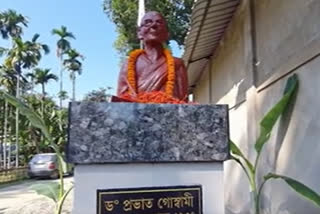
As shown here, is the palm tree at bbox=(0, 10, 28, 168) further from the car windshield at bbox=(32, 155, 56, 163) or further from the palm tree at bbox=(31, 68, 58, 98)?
the car windshield at bbox=(32, 155, 56, 163)

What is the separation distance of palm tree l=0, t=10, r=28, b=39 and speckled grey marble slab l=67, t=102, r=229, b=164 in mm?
33220

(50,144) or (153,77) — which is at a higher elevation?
(153,77)

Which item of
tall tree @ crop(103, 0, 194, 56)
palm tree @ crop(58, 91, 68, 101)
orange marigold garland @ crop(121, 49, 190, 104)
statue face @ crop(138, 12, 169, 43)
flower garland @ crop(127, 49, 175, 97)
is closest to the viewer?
orange marigold garland @ crop(121, 49, 190, 104)

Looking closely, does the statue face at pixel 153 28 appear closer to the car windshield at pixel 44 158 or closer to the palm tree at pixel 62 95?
the car windshield at pixel 44 158

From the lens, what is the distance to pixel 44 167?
2161 centimetres

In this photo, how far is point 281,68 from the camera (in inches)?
205

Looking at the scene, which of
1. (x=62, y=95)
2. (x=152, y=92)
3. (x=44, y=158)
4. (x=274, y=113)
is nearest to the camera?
(x=152, y=92)

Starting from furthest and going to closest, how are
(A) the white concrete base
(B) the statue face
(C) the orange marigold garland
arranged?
(B) the statue face, (C) the orange marigold garland, (A) the white concrete base

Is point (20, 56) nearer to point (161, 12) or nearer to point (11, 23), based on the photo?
point (11, 23)

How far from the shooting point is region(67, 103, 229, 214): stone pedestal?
8.84 feet

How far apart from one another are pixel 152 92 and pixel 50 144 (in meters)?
1.15

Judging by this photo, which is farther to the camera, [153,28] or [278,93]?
[278,93]

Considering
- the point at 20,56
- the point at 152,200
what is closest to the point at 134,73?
the point at 152,200

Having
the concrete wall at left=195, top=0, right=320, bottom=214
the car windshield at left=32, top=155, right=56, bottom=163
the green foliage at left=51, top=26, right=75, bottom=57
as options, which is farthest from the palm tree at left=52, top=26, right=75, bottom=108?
the concrete wall at left=195, top=0, right=320, bottom=214
